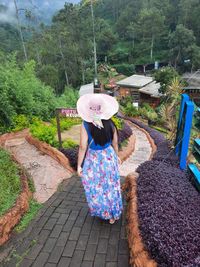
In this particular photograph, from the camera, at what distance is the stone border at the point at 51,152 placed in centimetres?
550

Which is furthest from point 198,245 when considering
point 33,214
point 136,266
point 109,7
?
point 109,7

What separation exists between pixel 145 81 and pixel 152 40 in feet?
53.4

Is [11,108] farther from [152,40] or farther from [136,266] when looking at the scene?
[152,40]

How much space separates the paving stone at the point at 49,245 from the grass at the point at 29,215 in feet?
1.51

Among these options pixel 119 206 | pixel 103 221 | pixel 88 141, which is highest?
pixel 88 141

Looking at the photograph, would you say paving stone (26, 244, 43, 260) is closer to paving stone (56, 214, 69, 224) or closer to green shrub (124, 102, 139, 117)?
paving stone (56, 214, 69, 224)

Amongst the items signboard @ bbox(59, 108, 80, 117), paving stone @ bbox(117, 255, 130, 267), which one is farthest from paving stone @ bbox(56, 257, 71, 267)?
signboard @ bbox(59, 108, 80, 117)

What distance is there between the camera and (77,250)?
3.10 metres

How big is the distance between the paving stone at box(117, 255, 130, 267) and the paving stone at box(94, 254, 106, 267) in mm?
172

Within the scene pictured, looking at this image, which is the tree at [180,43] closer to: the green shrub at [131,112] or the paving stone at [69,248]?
the green shrub at [131,112]

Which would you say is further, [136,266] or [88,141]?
[88,141]

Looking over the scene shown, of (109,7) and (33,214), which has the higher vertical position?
(109,7)

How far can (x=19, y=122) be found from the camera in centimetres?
725

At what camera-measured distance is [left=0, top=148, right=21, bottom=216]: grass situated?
361 cm
